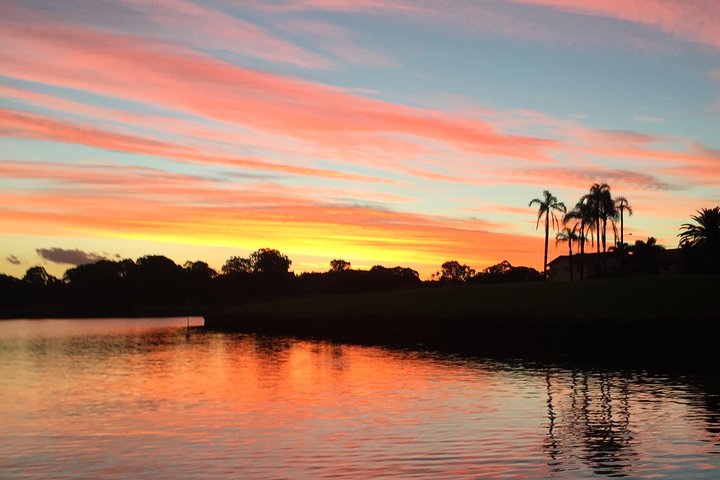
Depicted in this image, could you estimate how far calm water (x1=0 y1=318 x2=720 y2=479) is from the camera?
22812mm

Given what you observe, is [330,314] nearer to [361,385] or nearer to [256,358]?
[256,358]

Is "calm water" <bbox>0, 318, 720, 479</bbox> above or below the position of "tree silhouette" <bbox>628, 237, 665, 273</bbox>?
below

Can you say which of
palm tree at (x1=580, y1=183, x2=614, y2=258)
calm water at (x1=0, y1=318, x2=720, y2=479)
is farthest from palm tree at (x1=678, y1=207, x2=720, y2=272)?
calm water at (x1=0, y1=318, x2=720, y2=479)

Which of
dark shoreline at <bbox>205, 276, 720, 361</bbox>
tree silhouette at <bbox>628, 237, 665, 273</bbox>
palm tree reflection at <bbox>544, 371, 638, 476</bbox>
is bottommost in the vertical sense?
palm tree reflection at <bbox>544, 371, 638, 476</bbox>

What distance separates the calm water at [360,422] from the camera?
22812 mm

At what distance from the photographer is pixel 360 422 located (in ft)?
101

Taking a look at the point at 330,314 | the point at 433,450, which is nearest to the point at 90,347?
the point at 330,314

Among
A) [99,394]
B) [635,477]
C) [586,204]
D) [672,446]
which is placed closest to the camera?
[635,477]

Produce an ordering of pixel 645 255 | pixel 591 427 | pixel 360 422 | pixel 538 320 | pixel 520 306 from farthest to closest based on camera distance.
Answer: pixel 645 255 → pixel 520 306 → pixel 538 320 → pixel 360 422 → pixel 591 427

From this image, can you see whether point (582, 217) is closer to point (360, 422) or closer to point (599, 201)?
point (599, 201)

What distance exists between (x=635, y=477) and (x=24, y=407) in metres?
28.7

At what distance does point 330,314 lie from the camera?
400 feet

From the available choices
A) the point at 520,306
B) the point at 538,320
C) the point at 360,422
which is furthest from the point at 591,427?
the point at 520,306

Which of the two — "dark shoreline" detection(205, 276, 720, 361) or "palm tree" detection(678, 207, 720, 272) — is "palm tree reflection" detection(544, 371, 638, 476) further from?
"palm tree" detection(678, 207, 720, 272)
